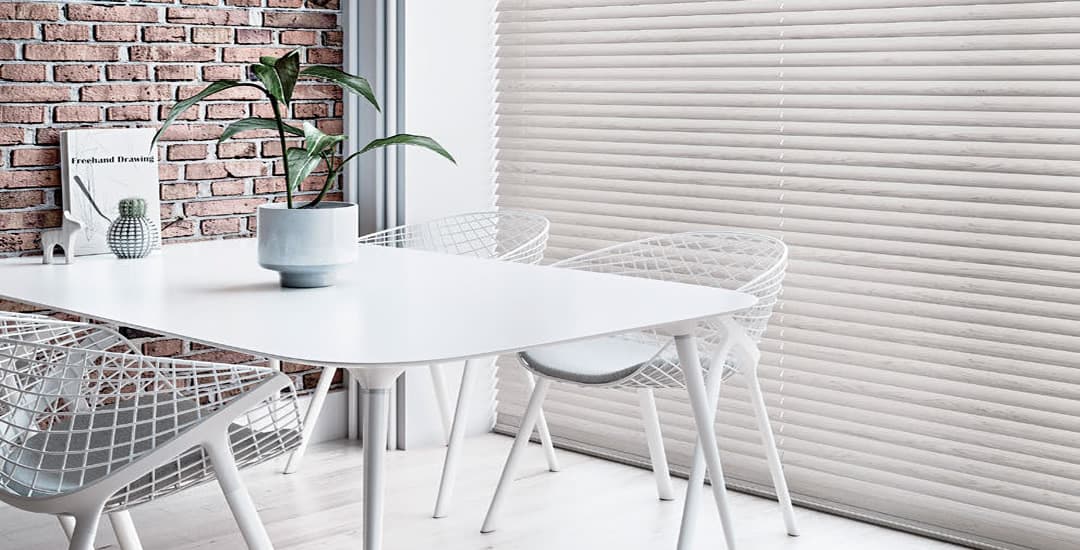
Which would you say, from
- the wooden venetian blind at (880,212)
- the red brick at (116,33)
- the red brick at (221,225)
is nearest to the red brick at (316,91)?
the red brick at (221,225)

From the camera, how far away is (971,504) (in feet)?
10.9

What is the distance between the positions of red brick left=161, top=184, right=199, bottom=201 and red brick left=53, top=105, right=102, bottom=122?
0.30m

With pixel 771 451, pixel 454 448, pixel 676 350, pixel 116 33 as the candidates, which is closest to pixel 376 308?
pixel 676 350

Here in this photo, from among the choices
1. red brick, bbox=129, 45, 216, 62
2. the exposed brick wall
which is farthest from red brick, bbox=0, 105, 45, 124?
red brick, bbox=129, 45, 216, 62

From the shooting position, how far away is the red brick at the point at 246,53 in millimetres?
4008

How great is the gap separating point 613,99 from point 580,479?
1175mm

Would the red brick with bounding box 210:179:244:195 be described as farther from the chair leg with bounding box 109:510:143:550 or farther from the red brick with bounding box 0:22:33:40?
the chair leg with bounding box 109:510:143:550

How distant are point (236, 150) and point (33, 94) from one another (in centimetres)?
68

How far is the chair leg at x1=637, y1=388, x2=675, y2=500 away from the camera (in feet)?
11.8

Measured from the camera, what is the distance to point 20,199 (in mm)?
3555

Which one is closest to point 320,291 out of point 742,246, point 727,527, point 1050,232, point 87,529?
point 87,529

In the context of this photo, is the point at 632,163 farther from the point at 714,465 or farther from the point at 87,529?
the point at 87,529

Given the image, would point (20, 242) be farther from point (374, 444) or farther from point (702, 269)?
point (702, 269)

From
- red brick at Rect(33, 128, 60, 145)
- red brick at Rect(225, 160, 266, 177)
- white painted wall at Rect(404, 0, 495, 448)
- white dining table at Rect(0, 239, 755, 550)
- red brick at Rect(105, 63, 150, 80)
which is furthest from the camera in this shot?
white painted wall at Rect(404, 0, 495, 448)
